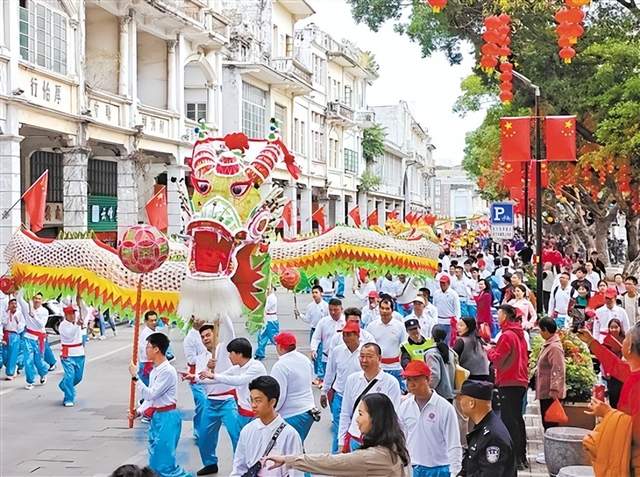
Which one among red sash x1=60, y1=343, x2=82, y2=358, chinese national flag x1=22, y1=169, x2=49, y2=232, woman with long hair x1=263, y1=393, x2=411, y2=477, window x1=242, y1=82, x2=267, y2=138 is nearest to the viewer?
woman with long hair x1=263, y1=393, x2=411, y2=477

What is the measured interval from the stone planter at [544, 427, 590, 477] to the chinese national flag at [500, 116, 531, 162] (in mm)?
8728

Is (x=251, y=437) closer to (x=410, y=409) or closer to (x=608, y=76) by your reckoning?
(x=410, y=409)

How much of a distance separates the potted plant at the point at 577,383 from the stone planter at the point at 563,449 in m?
1.16

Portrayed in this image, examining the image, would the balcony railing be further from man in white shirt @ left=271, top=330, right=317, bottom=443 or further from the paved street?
man in white shirt @ left=271, top=330, right=317, bottom=443

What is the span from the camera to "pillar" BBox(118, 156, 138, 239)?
24359mm

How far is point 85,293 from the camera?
1248 centimetres

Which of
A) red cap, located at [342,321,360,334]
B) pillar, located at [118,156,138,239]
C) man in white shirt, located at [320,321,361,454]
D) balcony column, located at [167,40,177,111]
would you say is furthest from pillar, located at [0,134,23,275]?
red cap, located at [342,321,360,334]

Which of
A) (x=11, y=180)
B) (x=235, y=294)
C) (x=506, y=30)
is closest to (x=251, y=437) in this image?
(x=235, y=294)

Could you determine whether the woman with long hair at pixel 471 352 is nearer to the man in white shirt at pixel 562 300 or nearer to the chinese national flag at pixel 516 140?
the man in white shirt at pixel 562 300

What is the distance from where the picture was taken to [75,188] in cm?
2173

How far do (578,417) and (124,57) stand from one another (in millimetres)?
17470

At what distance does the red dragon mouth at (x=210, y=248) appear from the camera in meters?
11.3

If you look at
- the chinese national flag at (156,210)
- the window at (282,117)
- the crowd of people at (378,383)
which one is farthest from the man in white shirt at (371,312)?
the window at (282,117)

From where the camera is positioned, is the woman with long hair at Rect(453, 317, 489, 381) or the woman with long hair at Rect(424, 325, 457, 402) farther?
the woman with long hair at Rect(453, 317, 489, 381)
